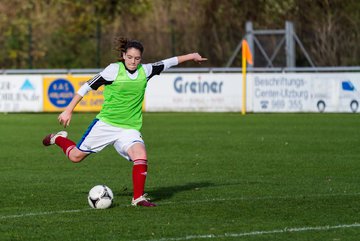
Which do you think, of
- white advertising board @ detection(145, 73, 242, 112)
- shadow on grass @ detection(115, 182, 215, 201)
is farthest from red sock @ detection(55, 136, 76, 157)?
white advertising board @ detection(145, 73, 242, 112)

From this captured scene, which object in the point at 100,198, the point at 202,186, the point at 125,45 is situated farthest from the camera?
the point at 202,186

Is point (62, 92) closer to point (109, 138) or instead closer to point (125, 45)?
point (109, 138)

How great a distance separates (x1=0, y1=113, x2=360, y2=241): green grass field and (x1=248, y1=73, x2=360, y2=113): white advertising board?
483 cm

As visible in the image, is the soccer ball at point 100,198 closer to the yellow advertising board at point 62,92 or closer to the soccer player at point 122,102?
the soccer player at point 122,102

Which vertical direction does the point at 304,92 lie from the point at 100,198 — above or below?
above

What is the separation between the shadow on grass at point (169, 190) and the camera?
11.8 m

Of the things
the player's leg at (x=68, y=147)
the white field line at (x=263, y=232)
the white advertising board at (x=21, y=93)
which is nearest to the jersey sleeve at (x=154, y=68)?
the player's leg at (x=68, y=147)

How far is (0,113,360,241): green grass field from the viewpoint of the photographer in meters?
9.13

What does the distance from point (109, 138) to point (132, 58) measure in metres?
0.94

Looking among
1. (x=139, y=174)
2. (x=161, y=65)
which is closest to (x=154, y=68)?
(x=161, y=65)

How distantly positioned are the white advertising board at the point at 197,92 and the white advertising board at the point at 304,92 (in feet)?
2.27

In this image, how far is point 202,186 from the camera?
12820 millimetres

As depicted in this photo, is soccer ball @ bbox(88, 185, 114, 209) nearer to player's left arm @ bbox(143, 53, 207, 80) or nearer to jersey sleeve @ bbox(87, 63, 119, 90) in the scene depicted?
jersey sleeve @ bbox(87, 63, 119, 90)

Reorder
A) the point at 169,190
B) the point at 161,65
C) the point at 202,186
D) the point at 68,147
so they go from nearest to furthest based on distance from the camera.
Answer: the point at 161,65
the point at 68,147
the point at 169,190
the point at 202,186
